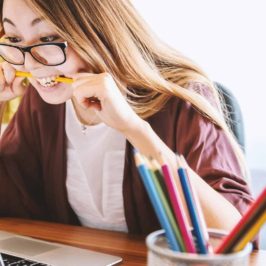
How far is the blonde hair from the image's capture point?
88 cm

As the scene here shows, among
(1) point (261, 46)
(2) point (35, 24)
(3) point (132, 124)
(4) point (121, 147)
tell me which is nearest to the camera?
(3) point (132, 124)

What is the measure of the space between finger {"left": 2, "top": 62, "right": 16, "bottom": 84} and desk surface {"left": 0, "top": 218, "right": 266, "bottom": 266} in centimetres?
35

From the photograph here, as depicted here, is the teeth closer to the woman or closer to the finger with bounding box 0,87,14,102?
the woman

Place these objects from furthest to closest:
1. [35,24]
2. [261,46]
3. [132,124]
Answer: [261,46] → [35,24] → [132,124]

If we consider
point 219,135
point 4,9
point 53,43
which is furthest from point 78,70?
point 219,135

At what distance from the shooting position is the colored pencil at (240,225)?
1.20ft

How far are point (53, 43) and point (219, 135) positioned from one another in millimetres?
359

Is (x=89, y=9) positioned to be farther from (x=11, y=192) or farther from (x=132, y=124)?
(x=11, y=192)

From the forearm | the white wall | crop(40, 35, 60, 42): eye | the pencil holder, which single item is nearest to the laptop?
the forearm

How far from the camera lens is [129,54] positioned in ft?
3.05

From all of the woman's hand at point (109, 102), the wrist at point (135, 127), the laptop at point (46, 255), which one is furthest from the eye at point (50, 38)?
the laptop at point (46, 255)

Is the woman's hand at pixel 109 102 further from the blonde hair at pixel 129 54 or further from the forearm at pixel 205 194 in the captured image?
the blonde hair at pixel 129 54

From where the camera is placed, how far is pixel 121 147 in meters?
1.02

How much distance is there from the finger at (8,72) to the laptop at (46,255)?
459 millimetres
